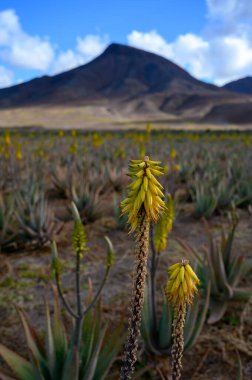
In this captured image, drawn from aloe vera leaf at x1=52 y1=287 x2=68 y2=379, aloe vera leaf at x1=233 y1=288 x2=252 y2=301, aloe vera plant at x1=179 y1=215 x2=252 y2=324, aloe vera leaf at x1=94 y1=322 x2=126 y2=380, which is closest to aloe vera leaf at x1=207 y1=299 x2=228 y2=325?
aloe vera plant at x1=179 y1=215 x2=252 y2=324

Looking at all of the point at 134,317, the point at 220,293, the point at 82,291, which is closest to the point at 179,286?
the point at 134,317

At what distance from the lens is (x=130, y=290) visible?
325cm

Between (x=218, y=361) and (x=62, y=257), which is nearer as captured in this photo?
(x=218, y=361)

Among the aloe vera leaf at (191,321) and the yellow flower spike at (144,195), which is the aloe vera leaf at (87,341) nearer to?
the aloe vera leaf at (191,321)

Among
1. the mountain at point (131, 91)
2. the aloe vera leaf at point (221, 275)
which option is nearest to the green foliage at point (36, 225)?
the aloe vera leaf at point (221, 275)

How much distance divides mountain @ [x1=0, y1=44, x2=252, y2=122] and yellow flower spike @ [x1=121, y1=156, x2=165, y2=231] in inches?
3266

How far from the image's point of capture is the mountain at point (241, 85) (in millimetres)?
182050

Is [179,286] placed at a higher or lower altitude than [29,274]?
higher

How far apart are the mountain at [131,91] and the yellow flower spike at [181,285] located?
272 ft

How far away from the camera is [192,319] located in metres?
2.26

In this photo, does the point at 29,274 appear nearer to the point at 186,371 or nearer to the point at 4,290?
the point at 4,290

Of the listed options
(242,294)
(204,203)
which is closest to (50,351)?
(242,294)

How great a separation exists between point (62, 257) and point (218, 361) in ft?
6.65

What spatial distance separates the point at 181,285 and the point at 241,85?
201 m
